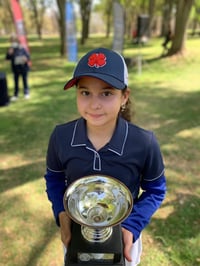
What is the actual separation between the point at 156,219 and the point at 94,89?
2.33 metres

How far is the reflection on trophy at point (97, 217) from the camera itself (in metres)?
1.24

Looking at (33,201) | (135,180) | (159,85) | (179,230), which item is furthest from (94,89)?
(159,85)

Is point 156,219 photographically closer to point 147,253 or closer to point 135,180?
point 147,253

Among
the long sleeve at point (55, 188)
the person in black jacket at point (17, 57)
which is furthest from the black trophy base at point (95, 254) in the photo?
the person in black jacket at point (17, 57)

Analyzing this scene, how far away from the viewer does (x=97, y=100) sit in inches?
55.8

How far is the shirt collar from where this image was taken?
4.97 feet

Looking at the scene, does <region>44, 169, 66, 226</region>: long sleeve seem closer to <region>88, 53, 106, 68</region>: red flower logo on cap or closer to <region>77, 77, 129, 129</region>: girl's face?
<region>77, 77, 129, 129</region>: girl's face

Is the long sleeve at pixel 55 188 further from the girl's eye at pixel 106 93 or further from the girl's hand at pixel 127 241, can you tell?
the girl's eye at pixel 106 93

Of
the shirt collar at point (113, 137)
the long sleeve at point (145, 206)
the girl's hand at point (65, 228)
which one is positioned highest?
the shirt collar at point (113, 137)

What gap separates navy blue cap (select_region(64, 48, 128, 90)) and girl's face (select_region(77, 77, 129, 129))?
4cm

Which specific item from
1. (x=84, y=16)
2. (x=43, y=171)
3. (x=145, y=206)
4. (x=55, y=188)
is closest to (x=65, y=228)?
(x=55, y=188)

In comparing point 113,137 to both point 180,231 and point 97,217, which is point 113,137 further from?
point 180,231

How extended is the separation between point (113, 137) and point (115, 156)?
0.31 ft

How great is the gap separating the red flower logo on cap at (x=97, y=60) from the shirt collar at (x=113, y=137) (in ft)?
1.08
